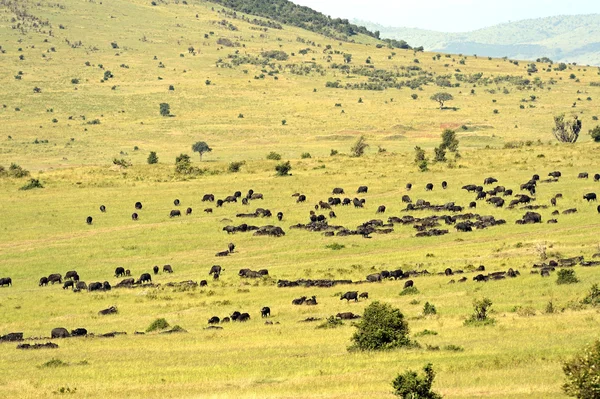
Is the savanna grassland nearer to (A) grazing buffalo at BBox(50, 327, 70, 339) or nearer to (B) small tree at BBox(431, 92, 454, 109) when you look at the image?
(A) grazing buffalo at BBox(50, 327, 70, 339)

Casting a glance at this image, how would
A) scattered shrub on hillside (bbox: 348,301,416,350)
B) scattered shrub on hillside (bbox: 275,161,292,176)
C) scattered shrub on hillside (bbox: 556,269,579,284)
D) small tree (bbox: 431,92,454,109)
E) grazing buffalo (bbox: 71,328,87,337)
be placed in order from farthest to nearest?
small tree (bbox: 431,92,454,109) < scattered shrub on hillside (bbox: 275,161,292,176) < scattered shrub on hillside (bbox: 556,269,579,284) < grazing buffalo (bbox: 71,328,87,337) < scattered shrub on hillside (bbox: 348,301,416,350)

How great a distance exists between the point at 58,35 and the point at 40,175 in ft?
358

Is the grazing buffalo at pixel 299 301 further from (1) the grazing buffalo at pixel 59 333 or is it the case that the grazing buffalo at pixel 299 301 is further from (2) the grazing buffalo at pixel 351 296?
(1) the grazing buffalo at pixel 59 333

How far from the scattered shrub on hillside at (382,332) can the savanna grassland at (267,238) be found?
0.65 meters

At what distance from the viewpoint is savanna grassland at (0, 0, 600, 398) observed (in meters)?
25.2

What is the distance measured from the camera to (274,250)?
169ft

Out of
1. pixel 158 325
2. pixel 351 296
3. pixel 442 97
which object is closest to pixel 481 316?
pixel 351 296

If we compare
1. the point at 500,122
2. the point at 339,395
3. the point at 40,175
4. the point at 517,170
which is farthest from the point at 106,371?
the point at 500,122

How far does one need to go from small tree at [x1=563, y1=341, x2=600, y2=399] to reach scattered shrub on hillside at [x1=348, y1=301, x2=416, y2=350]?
10935 mm

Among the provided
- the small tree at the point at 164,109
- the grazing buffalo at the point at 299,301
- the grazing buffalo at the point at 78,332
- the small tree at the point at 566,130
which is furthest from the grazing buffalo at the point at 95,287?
the small tree at the point at 164,109

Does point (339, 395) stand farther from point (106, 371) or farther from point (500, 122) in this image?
point (500, 122)

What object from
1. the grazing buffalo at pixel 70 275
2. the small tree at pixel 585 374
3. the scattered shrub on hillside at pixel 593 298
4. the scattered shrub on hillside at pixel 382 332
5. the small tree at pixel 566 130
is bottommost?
the grazing buffalo at pixel 70 275

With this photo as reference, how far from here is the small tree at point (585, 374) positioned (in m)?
15.8

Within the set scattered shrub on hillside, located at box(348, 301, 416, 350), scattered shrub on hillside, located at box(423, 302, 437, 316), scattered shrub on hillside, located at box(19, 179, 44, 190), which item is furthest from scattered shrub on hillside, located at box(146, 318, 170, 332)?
scattered shrub on hillside, located at box(19, 179, 44, 190)
